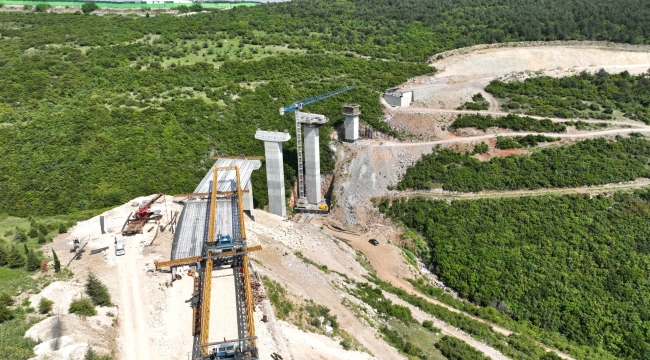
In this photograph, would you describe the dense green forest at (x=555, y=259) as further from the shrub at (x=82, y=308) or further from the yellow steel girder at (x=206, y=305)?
the shrub at (x=82, y=308)

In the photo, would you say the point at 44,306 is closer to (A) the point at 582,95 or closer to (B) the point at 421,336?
(B) the point at 421,336

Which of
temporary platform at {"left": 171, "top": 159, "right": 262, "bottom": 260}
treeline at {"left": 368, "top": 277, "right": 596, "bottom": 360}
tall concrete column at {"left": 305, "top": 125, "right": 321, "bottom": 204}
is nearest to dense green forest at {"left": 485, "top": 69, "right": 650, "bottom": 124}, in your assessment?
tall concrete column at {"left": 305, "top": 125, "right": 321, "bottom": 204}

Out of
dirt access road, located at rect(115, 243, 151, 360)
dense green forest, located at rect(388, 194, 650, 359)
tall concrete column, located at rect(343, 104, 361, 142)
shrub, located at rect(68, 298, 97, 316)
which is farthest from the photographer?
tall concrete column, located at rect(343, 104, 361, 142)

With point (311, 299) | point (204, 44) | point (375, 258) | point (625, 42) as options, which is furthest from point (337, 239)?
point (625, 42)

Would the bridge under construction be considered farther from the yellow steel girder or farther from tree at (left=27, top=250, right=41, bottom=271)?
tree at (left=27, top=250, right=41, bottom=271)

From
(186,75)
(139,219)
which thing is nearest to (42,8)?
(186,75)

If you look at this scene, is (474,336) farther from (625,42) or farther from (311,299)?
(625,42)
